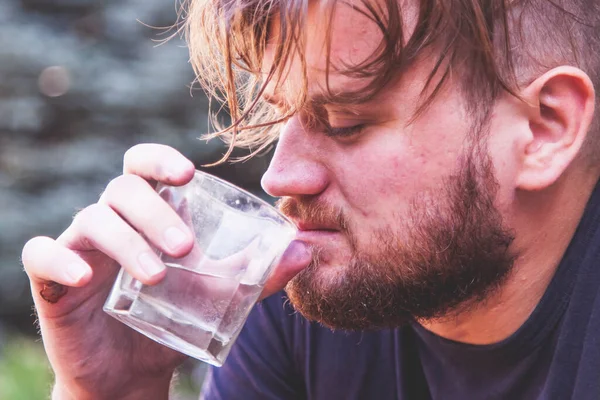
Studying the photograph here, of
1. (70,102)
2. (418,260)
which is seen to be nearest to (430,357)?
(418,260)

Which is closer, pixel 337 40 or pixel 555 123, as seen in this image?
pixel 337 40

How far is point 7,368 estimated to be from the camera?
3590 mm

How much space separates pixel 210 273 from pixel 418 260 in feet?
1.93

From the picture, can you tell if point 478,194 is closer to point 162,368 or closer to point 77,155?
point 162,368

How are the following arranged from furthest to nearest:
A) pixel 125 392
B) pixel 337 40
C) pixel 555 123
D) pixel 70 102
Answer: pixel 70 102 < pixel 125 392 < pixel 555 123 < pixel 337 40

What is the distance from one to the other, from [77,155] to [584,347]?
296cm

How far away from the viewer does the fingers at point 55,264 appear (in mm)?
1741

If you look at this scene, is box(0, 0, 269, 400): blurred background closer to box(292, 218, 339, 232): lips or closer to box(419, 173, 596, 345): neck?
box(292, 218, 339, 232): lips

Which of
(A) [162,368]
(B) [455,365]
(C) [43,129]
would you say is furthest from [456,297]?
(C) [43,129]

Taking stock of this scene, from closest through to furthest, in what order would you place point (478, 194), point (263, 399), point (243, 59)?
point (478, 194) < point (243, 59) < point (263, 399)

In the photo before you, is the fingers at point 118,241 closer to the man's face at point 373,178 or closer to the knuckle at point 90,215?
the knuckle at point 90,215

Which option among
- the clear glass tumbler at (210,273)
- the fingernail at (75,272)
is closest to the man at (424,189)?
the fingernail at (75,272)

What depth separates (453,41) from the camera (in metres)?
1.86

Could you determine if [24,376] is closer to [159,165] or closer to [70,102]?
[70,102]
